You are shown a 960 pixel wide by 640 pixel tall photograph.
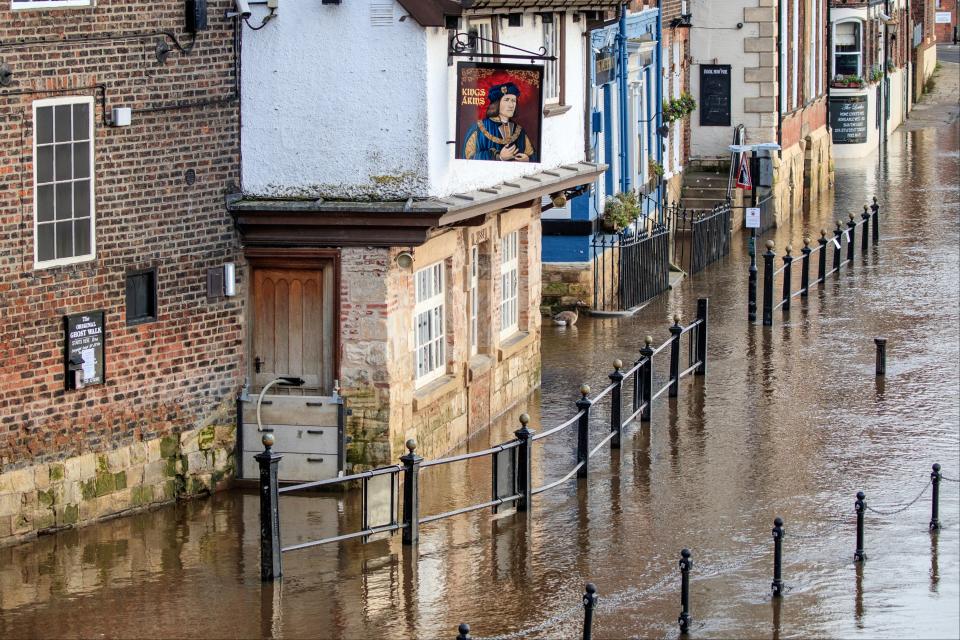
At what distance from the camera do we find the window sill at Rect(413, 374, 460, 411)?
2034cm

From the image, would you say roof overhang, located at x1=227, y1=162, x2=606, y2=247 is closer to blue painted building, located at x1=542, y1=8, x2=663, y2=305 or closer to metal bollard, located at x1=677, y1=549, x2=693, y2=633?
metal bollard, located at x1=677, y1=549, x2=693, y2=633

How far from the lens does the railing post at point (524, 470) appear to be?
18.4 m

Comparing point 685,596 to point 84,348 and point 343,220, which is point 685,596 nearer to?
point 343,220

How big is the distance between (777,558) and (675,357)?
9.18 meters

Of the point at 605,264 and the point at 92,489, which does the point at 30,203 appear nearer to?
the point at 92,489

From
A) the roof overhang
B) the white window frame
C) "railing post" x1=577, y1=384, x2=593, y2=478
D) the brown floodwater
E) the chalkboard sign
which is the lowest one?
the brown floodwater

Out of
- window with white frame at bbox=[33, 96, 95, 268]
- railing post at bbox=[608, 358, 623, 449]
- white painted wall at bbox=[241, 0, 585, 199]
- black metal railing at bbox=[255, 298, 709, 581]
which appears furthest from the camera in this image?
railing post at bbox=[608, 358, 623, 449]

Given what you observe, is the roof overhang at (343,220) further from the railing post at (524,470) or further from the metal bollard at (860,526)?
the metal bollard at (860,526)

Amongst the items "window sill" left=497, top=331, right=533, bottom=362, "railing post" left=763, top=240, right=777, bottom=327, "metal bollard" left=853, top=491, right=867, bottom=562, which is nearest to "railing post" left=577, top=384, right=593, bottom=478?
"window sill" left=497, top=331, right=533, bottom=362

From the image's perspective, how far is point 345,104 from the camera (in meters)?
19.4

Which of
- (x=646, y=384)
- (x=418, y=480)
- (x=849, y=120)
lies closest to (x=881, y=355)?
(x=646, y=384)

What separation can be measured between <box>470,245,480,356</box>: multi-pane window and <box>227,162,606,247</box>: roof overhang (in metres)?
2.36

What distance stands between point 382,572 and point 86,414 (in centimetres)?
338

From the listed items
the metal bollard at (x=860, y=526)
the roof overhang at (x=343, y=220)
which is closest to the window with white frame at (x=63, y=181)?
the roof overhang at (x=343, y=220)
